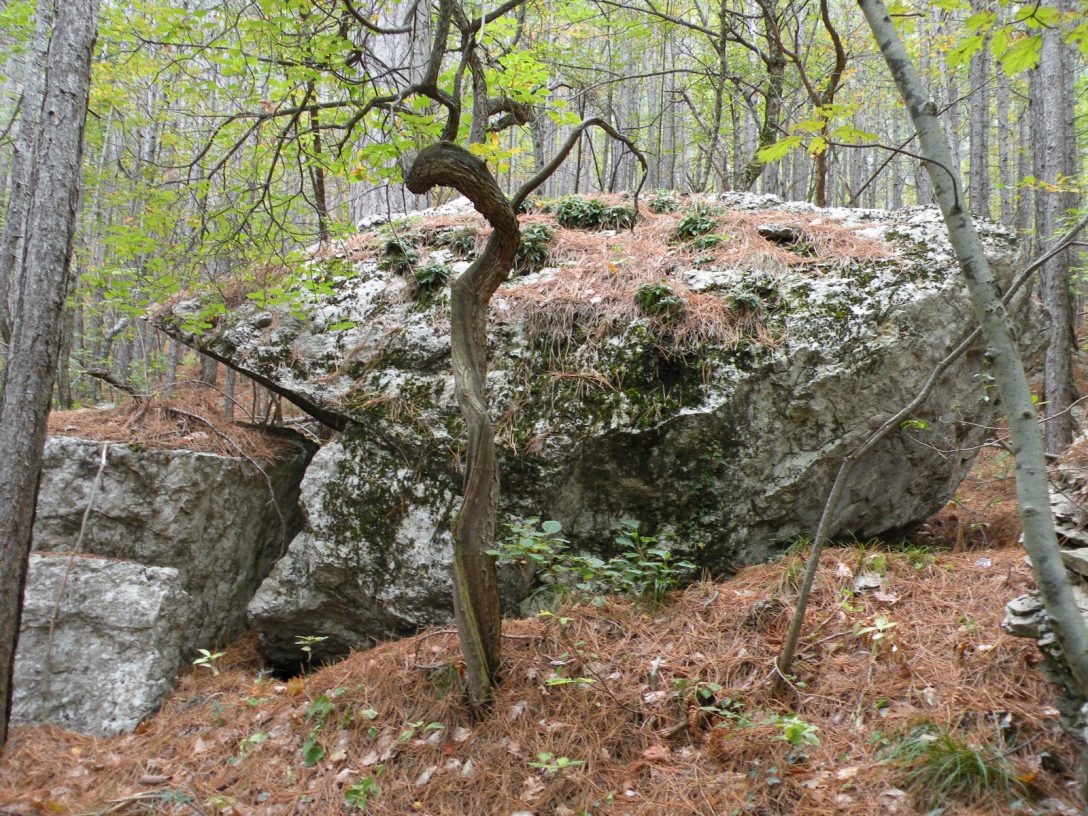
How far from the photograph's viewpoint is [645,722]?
9.95ft

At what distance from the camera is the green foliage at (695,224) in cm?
527

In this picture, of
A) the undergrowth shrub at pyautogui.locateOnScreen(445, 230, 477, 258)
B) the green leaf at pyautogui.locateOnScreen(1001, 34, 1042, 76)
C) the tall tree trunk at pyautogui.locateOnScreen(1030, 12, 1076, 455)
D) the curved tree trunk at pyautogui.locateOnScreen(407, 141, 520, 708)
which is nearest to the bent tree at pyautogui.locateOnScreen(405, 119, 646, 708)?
the curved tree trunk at pyautogui.locateOnScreen(407, 141, 520, 708)

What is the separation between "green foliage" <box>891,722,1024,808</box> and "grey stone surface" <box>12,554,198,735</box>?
4317 mm

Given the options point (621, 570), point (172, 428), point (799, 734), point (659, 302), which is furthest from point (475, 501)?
point (172, 428)

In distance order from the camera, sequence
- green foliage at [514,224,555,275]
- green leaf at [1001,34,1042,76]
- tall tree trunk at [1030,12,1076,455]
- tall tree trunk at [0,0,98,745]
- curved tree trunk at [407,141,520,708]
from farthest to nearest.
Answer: tall tree trunk at [1030,12,1076,455]
green foliage at [514,224,555,275]
tall tree trunk at [0,0,98,745]
curved tree trunk at [407,141,520,708]
green leaf at [1001,34,1042,76]

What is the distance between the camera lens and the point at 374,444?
4.47 m

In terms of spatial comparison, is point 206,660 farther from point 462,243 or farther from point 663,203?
point 663,203

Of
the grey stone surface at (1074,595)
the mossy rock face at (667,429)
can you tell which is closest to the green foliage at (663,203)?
the mossy rock face at (667,429)

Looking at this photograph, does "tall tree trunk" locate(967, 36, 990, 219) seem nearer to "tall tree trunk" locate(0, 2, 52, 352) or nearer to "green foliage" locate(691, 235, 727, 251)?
"green foliage" locate(691, 235, 727, 251)

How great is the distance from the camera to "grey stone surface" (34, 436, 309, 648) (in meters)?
4.61

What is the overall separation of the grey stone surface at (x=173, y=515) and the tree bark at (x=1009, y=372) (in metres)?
4.83

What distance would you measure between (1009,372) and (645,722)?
2.16 metres

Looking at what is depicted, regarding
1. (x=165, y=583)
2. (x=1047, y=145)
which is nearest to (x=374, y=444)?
(x=165, y=583)

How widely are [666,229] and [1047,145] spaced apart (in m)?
5.05
